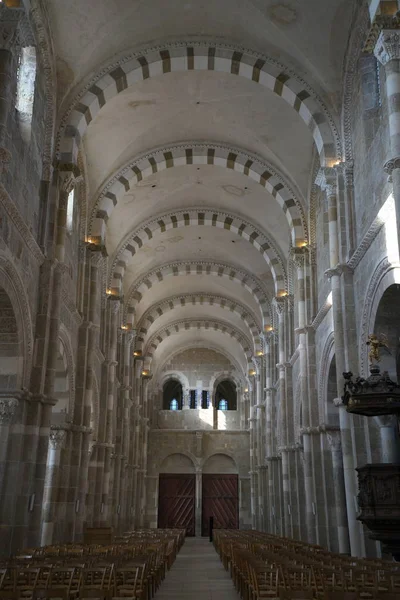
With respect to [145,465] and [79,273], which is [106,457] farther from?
[145,465]

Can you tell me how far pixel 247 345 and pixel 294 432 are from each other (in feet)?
51.2

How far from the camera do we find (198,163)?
24.9 meters

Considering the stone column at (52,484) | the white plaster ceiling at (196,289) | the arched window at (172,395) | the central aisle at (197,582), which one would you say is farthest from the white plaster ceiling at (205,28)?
the arched window at (172,395)

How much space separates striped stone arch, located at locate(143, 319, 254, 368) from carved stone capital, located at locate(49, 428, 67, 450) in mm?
21544

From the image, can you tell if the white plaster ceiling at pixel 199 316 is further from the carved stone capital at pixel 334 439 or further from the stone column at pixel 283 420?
the carved stone capital at pixel 334 439

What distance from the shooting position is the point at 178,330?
42438 mm

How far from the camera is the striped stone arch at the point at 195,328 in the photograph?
135 ft

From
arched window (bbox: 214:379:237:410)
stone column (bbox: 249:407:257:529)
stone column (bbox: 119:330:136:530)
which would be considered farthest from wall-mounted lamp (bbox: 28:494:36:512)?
arched window (bbox: 214:379:237:410)

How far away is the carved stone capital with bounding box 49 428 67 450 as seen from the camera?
19031 mm

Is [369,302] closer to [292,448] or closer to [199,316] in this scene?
[292,448]

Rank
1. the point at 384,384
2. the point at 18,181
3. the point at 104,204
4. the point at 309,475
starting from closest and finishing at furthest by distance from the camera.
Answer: the point at 384,384 < the point at 18,181 < the point at 309,475 < the point at 104,204

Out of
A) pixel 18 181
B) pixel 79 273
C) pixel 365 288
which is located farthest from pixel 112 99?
pixel 365 288

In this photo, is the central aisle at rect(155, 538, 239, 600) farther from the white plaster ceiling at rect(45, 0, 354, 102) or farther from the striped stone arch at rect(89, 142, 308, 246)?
the white plaster ceiling at rect(45, 0, 354, 102)

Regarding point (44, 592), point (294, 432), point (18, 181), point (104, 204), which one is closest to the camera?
point (44, 592)
